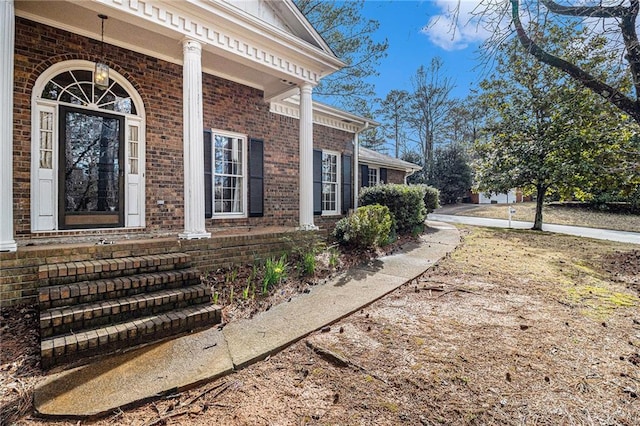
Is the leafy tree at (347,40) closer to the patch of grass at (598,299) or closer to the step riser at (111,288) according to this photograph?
the patch of grass at (598,299)

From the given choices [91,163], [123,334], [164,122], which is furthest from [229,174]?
[123,334]

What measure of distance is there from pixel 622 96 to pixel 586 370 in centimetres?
485

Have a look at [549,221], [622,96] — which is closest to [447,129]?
[549,221]

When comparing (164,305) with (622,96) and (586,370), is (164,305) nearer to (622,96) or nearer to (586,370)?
(586,370)

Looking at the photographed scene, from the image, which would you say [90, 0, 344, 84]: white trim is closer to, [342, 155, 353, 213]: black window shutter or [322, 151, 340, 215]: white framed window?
[322, 151, 340, 215]: white framed window

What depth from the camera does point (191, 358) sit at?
9.15 feet

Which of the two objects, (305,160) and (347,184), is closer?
(305,160)

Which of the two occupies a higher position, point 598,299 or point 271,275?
point 271,275

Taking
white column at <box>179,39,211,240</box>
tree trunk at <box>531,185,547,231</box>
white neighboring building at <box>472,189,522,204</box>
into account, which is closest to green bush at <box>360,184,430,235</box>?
white column at <box>179,39,211,240</box>

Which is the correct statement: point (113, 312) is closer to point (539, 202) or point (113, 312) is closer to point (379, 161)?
point (379, 161)

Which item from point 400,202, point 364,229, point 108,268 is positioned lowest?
point 108,268

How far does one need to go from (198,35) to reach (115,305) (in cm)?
409

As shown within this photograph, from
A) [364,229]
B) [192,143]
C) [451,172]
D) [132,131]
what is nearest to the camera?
[192,143]

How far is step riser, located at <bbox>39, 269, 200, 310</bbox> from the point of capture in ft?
9.87
